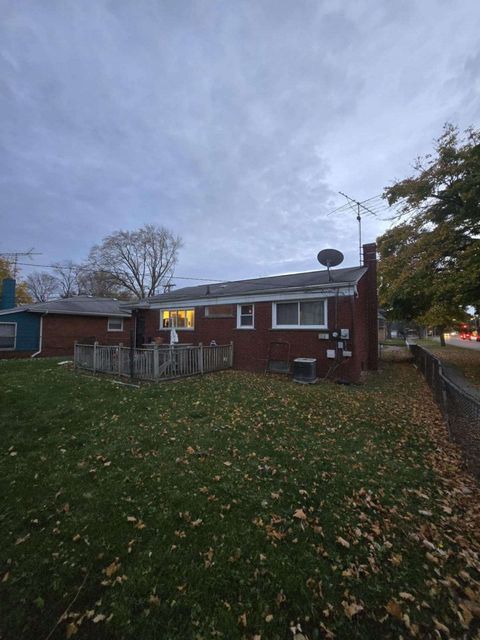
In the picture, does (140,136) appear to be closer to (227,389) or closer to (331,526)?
(227,389)

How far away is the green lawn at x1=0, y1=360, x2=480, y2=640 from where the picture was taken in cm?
199

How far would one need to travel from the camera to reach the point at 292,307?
1123 centimetres

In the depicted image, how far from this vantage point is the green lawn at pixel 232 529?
6.51 feet

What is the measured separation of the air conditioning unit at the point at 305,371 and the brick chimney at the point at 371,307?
5.08m

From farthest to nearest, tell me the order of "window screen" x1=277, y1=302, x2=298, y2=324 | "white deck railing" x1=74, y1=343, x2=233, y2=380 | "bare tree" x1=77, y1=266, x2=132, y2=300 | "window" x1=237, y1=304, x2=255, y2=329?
"bare tree" x1=77, y1=266, x2=132, y2=300 → "window" x1=237, y1=304, x2=255, y2=329 → "window screen" x1=277, y1=302, x2=298, y2=324 → "white deck railing" x1=74, y1=343, x2=233, y2=380

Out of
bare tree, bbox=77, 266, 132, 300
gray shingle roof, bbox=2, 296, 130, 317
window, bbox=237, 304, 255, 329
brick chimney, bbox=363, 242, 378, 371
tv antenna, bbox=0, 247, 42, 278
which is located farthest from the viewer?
bare tree, bbox=77, 266, 132, 300

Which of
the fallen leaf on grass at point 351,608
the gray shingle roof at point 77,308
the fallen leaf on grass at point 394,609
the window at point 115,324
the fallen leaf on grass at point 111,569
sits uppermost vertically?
the gray shingle roof at point 77,308

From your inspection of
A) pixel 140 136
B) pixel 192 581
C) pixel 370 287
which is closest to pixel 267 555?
pixel 192 581

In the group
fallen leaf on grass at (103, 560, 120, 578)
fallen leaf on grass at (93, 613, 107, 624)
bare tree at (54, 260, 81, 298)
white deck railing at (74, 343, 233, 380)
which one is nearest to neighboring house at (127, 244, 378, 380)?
white deck railing at (74, 343, 233, 380)

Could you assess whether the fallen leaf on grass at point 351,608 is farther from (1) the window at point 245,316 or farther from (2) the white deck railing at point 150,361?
(1) the window at point 245,316

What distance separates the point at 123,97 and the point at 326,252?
12569 mm

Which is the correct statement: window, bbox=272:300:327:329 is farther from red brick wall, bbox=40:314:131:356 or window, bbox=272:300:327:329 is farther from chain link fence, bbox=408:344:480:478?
red brick wall, bbox=40:314:131:356

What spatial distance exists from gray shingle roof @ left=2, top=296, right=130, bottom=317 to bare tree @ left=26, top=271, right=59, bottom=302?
3282 centimetres

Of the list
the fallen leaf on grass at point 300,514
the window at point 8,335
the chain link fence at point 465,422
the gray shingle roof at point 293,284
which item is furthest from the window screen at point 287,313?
the window at point 8,335
